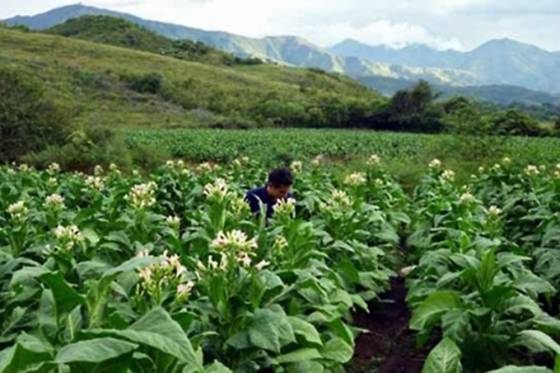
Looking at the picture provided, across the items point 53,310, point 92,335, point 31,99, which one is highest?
point 92,335

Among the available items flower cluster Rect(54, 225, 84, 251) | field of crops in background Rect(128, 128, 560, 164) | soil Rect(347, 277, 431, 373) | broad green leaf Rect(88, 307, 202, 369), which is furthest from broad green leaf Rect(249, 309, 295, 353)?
field of crops in background Rect(128, 128, 560, 164)

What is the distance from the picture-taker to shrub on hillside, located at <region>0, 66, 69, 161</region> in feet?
97.3

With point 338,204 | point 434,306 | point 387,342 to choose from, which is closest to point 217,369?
point 434,306

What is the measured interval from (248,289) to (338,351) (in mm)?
754

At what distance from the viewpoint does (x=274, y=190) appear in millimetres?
7883

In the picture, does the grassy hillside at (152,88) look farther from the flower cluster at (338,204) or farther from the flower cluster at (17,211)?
the flower cluster at (17,211)

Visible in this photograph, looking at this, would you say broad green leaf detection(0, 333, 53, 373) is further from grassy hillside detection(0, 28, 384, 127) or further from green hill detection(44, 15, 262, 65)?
green hill detection(44, 15, 262, 65)

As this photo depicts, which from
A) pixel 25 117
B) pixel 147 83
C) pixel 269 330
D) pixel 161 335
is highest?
pixel 161 335

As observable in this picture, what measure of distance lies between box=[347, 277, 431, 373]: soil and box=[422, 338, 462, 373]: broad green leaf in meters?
2.75

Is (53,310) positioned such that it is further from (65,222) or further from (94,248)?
(65,222)

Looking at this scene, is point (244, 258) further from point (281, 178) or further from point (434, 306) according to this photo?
point (281, 178)

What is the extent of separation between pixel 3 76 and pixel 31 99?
153 cm

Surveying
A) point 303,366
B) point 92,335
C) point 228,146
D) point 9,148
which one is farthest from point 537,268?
point 228,146

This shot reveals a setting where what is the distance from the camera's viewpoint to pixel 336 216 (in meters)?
7.39
